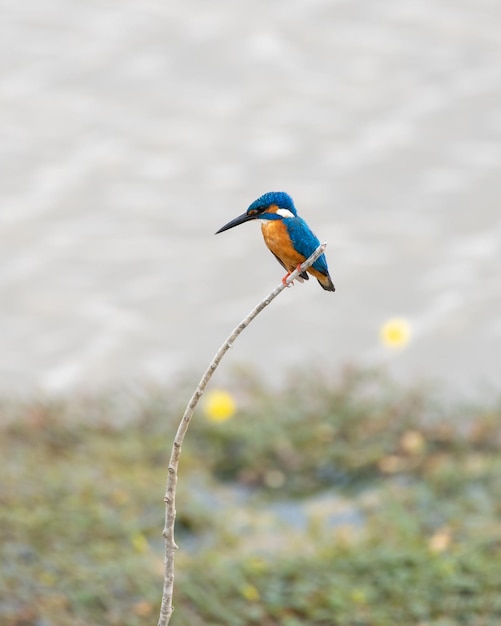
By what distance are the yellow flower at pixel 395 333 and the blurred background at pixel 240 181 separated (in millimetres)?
61

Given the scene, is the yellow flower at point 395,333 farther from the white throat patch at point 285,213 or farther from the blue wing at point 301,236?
the white throat patch at point 285,213

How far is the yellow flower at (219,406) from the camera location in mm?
5625

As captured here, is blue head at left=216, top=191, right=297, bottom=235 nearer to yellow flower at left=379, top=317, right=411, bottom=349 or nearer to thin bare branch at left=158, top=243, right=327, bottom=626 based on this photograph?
thin bare branch at left=158, top=243, right=327, bottom=626

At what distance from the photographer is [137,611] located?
13.0 feet

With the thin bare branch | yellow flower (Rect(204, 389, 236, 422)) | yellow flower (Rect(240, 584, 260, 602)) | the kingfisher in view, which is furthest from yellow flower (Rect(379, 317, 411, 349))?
the thin bare branch

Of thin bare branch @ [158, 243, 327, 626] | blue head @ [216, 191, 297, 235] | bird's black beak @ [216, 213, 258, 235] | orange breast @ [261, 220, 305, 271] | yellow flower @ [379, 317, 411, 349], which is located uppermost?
yellow flower @ [379, 317, 411, 349]

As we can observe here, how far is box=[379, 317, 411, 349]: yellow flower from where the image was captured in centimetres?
635

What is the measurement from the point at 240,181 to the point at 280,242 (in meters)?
5.87

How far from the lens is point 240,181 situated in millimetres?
7617

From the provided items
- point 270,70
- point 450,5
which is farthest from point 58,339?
point 450,5

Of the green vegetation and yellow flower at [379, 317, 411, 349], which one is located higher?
yellow flower at [379, 317, 411, 349]

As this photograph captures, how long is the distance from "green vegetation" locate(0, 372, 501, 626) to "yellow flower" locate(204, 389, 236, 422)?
1.2 inches

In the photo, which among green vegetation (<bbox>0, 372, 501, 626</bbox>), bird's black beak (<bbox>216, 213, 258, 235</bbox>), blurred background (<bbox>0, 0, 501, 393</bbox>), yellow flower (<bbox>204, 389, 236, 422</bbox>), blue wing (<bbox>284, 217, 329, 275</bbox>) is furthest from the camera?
blurred background (<bbox>0, 0, 501, 393</bbox>)

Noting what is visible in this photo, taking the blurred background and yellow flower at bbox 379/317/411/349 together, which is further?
the blurred background
